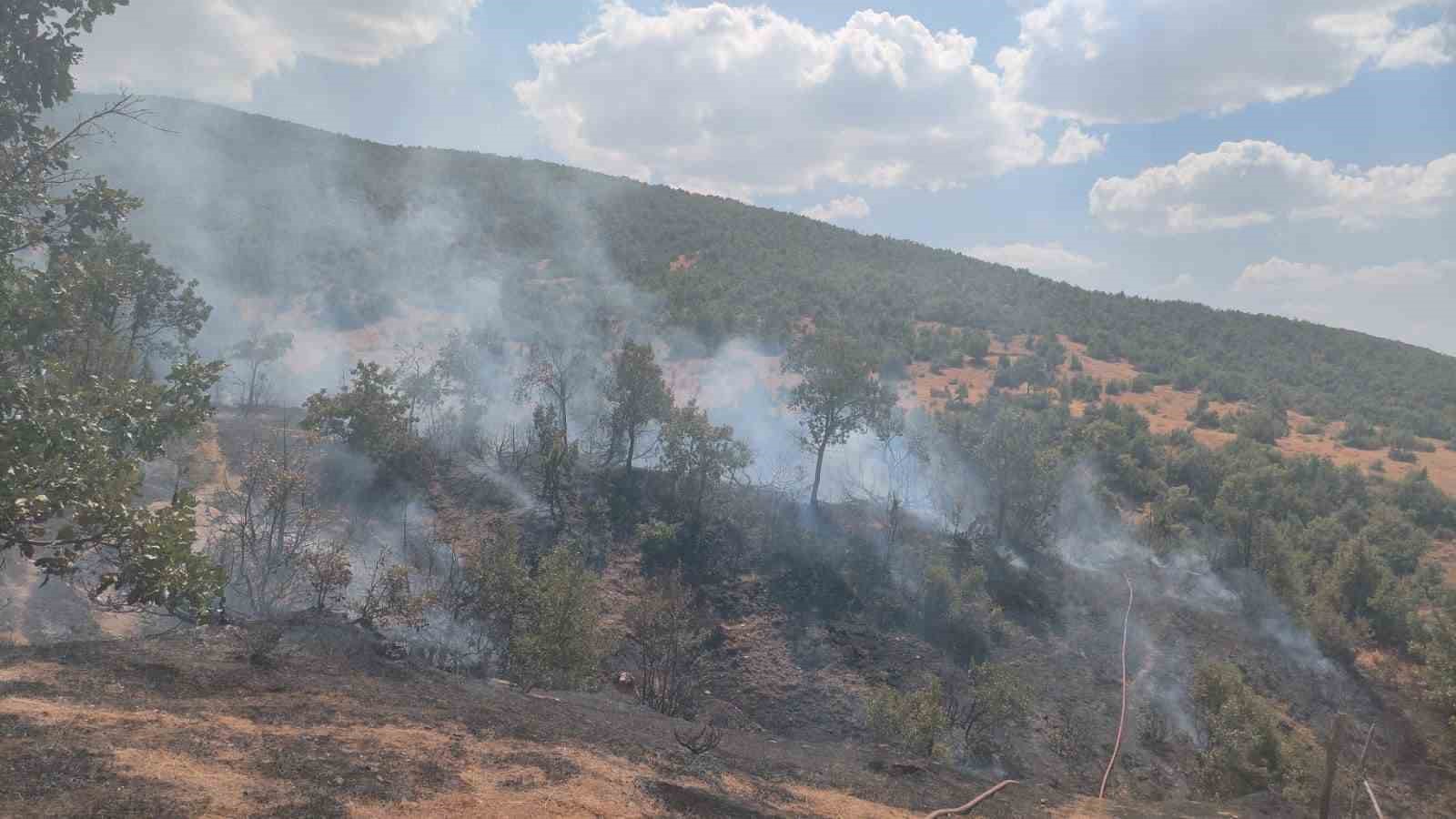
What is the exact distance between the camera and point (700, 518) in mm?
22812

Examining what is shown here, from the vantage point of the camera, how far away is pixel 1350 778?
13.8 metres

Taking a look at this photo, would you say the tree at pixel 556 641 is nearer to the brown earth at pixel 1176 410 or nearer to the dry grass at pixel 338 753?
the dry grass at pixel 338 753

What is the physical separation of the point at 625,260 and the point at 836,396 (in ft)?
83.1

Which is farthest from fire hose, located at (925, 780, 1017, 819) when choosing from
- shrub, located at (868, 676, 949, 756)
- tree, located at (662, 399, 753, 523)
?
tree, located at (662, 399, 753, 523)

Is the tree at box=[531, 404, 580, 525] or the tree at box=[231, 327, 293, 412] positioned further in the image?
the tree at box=[231, 327, 293, 412]

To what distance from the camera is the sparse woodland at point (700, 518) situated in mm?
5820

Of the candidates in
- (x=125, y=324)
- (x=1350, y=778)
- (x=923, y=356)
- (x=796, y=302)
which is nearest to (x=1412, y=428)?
(x=923, y=356)

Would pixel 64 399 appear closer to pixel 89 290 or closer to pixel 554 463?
pixel 89 290

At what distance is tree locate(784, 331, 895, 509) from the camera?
77.9 feet

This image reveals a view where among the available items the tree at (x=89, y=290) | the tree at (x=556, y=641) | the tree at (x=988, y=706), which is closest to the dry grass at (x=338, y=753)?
the tree at (x=556, y=641)

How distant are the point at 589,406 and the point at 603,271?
18120 millimetres

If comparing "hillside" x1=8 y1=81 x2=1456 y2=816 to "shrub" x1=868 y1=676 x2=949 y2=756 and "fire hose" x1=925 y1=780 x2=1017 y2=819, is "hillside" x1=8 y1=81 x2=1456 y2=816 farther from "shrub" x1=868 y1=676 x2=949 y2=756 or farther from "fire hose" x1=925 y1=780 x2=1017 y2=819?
"fire hose" x1=925 y1=780 x2=1017 y2=819

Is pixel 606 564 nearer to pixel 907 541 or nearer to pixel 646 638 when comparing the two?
pixel 646 638

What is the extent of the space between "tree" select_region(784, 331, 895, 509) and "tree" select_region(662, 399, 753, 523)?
219cm
